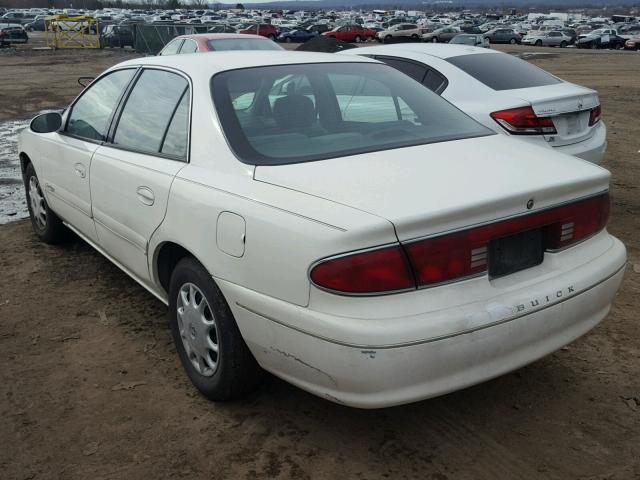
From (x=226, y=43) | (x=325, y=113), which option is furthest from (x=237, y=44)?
(x=325, y=113)

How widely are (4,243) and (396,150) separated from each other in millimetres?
3992

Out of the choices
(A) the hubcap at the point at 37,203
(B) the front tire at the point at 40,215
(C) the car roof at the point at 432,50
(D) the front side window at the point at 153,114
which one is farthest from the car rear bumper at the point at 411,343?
(C) the car roof at the point at 432,50

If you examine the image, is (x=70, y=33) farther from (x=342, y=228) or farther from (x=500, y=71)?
(x=342, y=228)

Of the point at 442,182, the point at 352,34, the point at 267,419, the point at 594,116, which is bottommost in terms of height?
the point at 352,34

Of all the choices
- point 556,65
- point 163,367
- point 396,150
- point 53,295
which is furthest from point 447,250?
point 556,65

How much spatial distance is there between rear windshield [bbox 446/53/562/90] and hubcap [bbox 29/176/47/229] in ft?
12.6

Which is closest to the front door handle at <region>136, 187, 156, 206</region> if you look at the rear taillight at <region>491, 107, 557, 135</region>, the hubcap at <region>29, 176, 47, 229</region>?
the hubcap at <region>29, 176, 47, 229</region>

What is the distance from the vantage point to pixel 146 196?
340 cm

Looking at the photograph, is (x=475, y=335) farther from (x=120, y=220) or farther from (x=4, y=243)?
(x=4, y=243)

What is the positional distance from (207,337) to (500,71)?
4359 mm

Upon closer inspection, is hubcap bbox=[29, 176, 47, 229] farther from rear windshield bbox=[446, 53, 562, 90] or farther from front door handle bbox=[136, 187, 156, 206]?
rear windshield bbox=[446, 53, 562, 90]

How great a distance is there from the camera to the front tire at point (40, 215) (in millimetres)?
5293

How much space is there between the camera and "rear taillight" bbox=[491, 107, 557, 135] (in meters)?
5.62

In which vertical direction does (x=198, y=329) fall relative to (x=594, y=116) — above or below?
below
